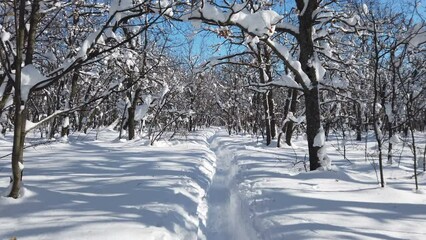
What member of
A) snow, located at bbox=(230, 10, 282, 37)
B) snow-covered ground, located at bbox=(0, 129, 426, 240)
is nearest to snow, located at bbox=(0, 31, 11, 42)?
snow-covered ground, located at bbox=(0, 129, 426, 240)

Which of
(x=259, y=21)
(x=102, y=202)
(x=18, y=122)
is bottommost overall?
(x=102, y=202)

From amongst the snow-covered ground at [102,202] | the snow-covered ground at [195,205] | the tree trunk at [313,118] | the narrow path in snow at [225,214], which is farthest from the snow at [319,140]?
the snow-covered ground at [102,202]

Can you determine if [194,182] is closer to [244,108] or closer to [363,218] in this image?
[363,218]

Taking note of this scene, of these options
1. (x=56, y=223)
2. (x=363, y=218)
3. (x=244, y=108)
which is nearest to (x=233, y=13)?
(x=363, y=218)

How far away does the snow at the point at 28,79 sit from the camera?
514 cm

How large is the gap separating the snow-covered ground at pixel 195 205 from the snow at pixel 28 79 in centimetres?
153

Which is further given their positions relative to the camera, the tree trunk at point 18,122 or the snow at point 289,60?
the snow at point 289,60

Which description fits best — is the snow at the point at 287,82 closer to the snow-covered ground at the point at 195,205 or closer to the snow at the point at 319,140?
the snow at the point at 319,140

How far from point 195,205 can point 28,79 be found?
339 cm

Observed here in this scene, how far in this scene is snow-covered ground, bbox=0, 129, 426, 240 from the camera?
14.7 ft

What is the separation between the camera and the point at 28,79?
203 inches

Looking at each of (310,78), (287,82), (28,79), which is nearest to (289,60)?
(287,82)

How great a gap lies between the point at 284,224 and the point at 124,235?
2162mm

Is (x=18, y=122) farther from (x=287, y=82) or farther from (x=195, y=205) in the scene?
(x=287, y=82)
